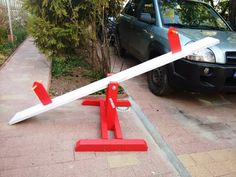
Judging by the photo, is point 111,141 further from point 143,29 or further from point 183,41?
point 143,29

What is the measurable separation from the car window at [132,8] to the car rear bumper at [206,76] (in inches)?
95.6

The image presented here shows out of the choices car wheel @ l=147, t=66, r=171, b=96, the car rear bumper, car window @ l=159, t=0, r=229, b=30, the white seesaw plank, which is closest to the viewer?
the white seesaw plank

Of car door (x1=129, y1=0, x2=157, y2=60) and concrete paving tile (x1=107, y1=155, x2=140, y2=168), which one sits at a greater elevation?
car door (x1=129, y1=0, x2=157, y2=60)

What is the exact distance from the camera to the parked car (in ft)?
11.8

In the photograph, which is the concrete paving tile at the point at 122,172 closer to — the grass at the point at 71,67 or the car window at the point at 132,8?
the grass at the point at 71,67

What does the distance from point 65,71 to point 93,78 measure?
2.50ft

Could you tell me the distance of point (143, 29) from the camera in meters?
4.94

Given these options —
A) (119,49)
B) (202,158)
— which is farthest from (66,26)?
(202,158)

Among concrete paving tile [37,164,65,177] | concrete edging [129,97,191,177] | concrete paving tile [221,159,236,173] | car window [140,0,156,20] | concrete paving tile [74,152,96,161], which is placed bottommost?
concrete paving tile [221,159,236,173]

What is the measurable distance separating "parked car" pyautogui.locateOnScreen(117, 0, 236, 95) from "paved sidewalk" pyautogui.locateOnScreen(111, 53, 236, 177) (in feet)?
1.14

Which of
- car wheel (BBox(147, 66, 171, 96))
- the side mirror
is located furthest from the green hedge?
car wheel (BBox(147, 66, 171, 96))

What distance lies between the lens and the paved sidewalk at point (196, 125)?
2771 millimetres

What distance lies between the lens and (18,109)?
12.3 feet

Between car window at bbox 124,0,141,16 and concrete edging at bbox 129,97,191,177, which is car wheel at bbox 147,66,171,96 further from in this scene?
car window at bbox 124,0,141,16
